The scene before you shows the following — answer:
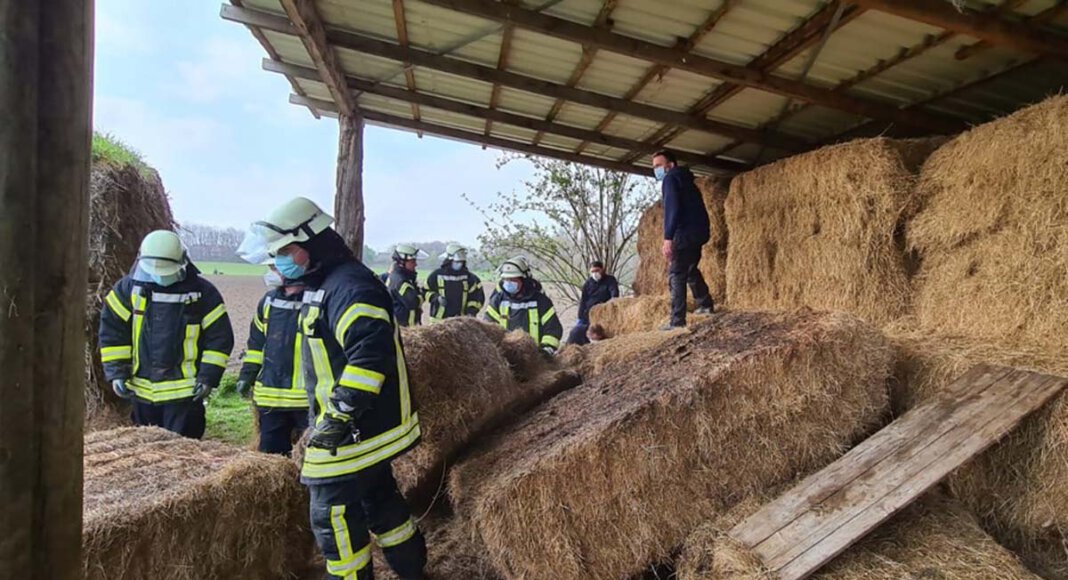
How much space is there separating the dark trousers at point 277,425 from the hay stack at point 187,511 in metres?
0.67

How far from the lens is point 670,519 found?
118 inches

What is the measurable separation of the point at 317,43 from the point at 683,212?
12.3 ft

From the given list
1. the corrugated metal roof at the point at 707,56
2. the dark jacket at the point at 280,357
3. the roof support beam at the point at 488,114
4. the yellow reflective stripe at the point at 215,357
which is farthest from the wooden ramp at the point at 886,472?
the roof support beam at the point at 488,114

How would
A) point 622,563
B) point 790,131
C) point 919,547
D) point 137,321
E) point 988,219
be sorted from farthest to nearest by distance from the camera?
point 790,131 < point 137,321 < point 988,219 < point 622,563 < point 919,547

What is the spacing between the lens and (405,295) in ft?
28.3

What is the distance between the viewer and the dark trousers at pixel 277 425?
14.8ft

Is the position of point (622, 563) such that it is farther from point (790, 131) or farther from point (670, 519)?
point (790, 131)

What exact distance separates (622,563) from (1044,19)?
4309 mm

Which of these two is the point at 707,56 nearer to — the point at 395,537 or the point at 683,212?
the point at 683,212

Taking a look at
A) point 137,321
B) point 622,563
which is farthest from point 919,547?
point 137,321

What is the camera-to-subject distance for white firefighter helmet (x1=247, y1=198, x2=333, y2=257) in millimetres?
3195

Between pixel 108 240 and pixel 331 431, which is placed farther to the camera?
pixel 108 240

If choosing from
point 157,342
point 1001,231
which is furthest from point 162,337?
point 1001,231

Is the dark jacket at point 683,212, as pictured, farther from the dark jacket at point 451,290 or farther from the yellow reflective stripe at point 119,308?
the yellow reflective stripe at point 119,308
